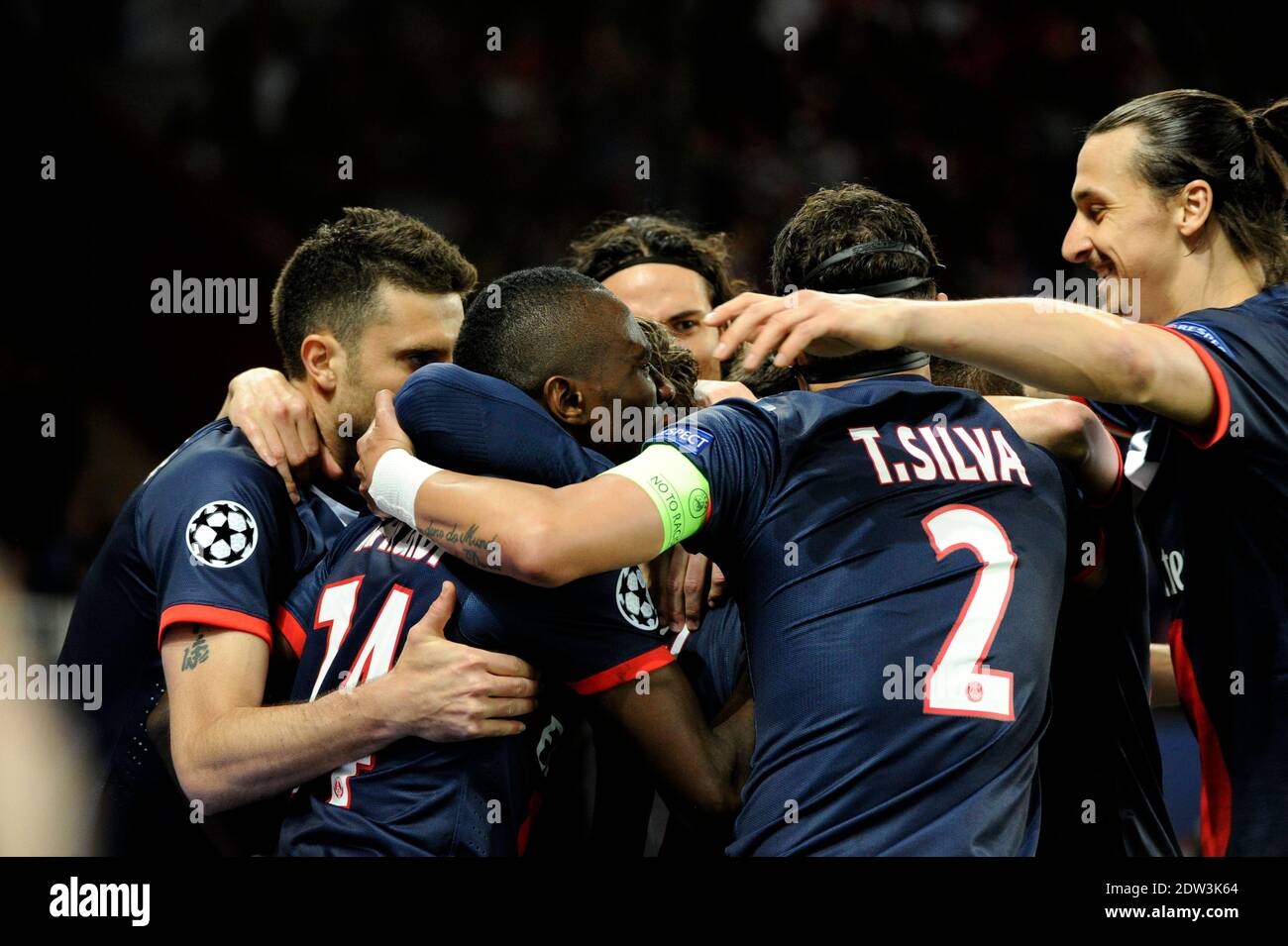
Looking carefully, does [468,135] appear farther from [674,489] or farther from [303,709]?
[674,489]

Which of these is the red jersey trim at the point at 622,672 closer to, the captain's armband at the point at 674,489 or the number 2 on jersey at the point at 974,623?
the captain's armband at the point at 674,489

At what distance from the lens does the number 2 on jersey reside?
7.36ft

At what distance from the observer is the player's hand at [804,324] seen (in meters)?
2.13

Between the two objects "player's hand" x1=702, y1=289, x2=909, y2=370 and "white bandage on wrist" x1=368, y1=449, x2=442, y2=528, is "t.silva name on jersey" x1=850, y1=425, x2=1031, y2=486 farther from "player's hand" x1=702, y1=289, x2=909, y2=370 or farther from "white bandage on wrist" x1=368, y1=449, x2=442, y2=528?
"white bandage on wrist" x1=368, y1=449, x2=442, y2=528

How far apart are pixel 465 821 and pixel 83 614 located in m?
1.37

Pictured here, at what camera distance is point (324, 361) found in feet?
11.3

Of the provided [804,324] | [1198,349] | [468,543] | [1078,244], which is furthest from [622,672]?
[1078,244]

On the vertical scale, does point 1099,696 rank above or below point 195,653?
below

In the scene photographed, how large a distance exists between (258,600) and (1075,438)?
1.86 metres

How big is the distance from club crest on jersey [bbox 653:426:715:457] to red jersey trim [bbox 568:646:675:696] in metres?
0.46

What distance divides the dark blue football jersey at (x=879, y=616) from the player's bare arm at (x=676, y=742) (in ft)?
0.43
